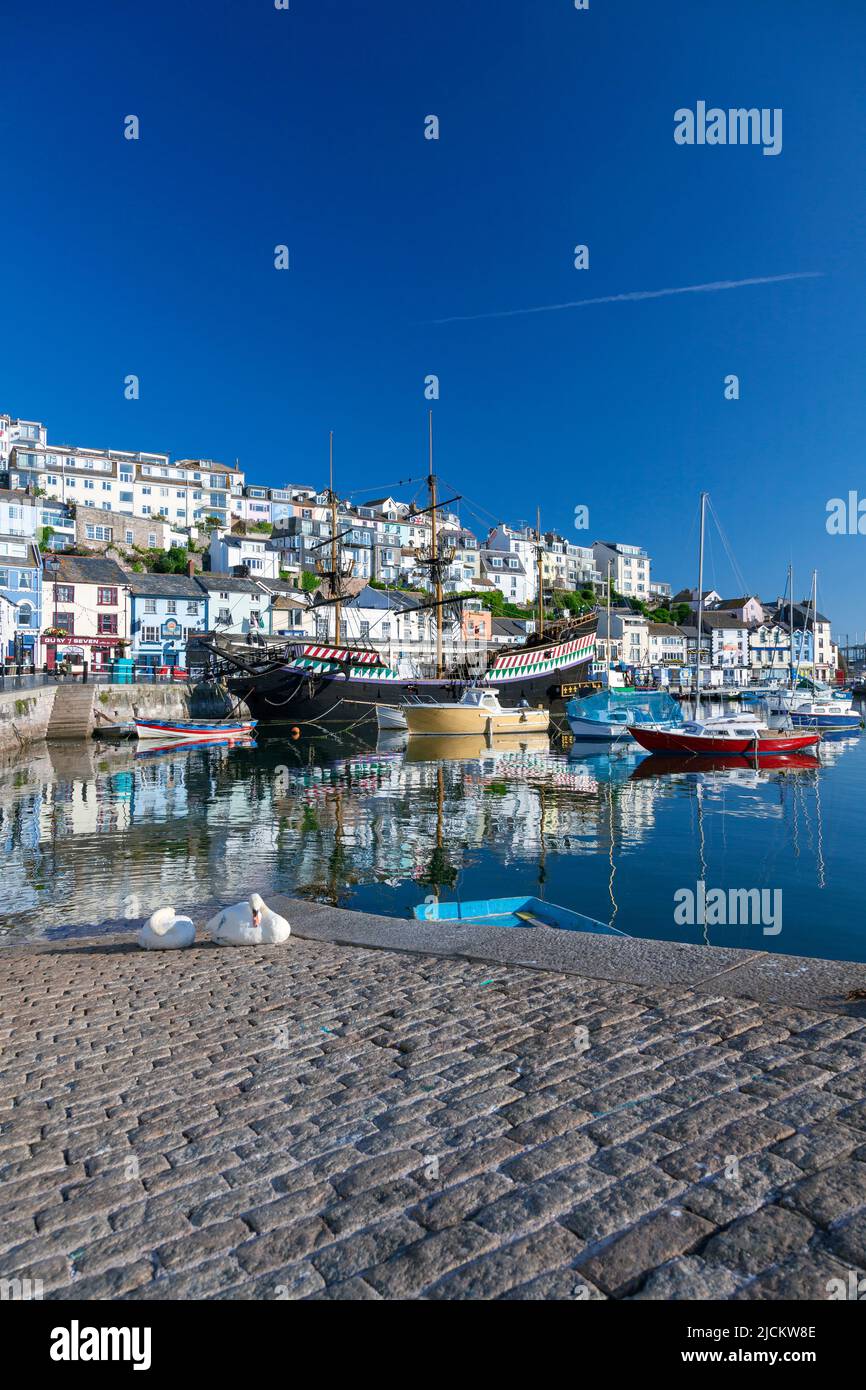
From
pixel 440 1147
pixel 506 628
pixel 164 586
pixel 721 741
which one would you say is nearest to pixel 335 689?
pixel 721 741

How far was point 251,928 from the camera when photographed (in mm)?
8328

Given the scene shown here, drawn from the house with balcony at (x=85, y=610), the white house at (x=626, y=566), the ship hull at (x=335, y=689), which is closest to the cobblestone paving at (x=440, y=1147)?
the ship hull at (x=335, y=689)

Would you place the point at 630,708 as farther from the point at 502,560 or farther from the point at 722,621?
the point at 722,621

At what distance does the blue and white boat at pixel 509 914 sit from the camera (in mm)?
9664

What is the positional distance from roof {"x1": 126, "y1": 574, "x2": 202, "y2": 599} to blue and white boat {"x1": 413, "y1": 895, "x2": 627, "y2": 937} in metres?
64.5

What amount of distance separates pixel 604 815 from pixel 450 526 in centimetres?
10499

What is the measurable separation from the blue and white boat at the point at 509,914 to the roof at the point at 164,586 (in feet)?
212

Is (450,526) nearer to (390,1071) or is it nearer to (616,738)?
(616,738)

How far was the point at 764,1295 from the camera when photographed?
9.44 ft

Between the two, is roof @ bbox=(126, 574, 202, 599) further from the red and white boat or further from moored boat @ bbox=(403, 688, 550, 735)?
the red and white boat

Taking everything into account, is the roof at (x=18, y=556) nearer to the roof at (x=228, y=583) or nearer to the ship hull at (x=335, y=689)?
the roof at (x=228, y=583)

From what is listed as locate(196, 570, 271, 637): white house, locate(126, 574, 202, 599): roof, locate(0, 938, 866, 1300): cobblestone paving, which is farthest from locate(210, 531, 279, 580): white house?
locate(0, 938, 866, 1300): cobblestone paving
